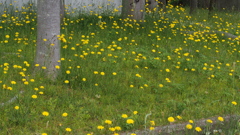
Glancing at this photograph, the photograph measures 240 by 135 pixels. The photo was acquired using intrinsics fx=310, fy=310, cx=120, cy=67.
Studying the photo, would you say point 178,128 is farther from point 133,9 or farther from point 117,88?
point 133,9

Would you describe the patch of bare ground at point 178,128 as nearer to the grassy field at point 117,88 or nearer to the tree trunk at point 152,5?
the grassy field at point 117,88

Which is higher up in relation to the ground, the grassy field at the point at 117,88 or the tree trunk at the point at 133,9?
the tree trunk at the point at 133,9

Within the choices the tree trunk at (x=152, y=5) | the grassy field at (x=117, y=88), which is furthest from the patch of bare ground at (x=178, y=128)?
the tree trunk at (x=152, y=5)

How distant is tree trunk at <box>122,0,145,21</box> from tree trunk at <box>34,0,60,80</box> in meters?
4.50

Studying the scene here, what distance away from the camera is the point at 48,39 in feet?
16.0

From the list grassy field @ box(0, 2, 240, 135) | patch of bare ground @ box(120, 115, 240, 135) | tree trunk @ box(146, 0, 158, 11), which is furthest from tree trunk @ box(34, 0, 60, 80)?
tree trunk @ box(146, 0, 158, 11)

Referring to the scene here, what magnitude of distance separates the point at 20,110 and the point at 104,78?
1.67 meters

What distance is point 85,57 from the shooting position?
5969 millimetres

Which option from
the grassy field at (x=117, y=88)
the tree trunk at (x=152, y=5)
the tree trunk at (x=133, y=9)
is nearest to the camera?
the grassy field at (x=117, y=88)

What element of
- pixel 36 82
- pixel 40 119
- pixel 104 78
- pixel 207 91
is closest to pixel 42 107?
pixel 40 119

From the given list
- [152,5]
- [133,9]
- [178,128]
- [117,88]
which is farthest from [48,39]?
[152,5]

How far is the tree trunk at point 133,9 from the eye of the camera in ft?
30.1

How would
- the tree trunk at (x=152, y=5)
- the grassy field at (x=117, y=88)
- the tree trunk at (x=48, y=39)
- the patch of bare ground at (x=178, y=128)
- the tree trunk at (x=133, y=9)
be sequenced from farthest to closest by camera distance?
the tree trunk at (x=152, y=5), the tree trunk at (x=133, y=9), the tree trunk at (x=48, y=39), the grassy field at (x=117, y=88), the patch of bare ground at (x=178, y=128)

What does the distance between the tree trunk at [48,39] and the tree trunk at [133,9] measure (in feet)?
14.8
